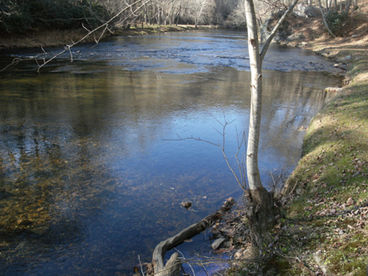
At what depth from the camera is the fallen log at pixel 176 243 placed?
186 inches

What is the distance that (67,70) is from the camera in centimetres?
2314

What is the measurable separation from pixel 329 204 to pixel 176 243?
2.79 meters

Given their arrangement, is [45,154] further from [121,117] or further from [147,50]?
[147,50]

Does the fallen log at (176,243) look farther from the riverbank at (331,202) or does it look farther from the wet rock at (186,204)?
the riverbank at (331,202)

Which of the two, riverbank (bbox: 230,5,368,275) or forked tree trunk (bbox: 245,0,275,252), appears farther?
forked tree trunk (bbox: 245,0,275,252)

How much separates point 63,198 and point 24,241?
1.57 meters

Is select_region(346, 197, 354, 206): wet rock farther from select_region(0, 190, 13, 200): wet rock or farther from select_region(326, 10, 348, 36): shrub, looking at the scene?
select_region(326, 10, 348, 36): shrub

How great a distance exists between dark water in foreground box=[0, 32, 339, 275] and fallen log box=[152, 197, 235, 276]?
288 mm

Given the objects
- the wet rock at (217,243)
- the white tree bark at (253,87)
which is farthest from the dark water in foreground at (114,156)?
the white tree bark at (253,87)

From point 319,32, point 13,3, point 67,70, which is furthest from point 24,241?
point 319,32

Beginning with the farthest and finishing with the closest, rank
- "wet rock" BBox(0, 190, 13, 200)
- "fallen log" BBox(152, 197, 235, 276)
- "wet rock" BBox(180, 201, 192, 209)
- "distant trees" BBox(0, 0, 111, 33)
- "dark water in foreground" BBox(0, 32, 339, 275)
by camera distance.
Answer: "distant trees" BBox(0, 0, 111, 33), "wet rock" BBox(0, 190, 13, 200), "wet rock" BBox(180, 201, 192, 209), "dark water in foreground" BBox(0, 32, 339, 275), "fallen log" BBox(152, 197, 235, 276)

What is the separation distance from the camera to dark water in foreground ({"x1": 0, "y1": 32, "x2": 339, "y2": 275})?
20.3ft

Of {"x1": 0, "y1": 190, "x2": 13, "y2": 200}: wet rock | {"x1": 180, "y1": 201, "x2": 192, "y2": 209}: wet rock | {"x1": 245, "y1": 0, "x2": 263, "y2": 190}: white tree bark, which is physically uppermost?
{"x1": 245, "y1": 0, "x2": 263, "y2": 190}: white tree bark

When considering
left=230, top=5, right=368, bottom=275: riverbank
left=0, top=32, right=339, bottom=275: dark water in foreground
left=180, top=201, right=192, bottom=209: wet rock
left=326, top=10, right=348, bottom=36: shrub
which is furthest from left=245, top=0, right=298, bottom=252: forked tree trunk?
left=326, top=10, right=348, bottom=36: shrub
